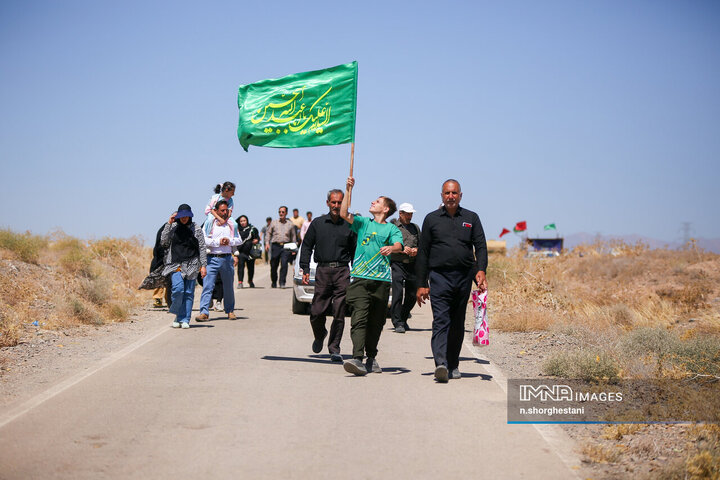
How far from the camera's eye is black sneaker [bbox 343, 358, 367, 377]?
953 cm

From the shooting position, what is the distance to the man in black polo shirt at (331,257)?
1047 centimetres

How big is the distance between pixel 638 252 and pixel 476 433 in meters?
26.4

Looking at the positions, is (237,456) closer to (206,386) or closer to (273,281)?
(206,386)

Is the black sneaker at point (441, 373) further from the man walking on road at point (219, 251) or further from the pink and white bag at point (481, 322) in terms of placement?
the man walking on road at point (219, 251)

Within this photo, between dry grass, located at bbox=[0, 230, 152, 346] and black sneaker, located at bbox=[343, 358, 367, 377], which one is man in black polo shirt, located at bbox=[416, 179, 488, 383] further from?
dry grass, located at bbox=[0, 230, 152, 346]

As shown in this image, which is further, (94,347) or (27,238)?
(27,238)

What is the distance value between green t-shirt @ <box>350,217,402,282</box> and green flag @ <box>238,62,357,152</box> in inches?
88.0

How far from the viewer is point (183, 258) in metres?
14.3

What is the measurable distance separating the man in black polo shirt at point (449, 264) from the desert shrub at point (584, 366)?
1.24 m

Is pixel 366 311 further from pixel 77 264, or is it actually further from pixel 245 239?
pixel 77 264

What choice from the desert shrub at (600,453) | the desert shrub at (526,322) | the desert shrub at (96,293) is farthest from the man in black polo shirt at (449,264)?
the desert shrub at (96,293)

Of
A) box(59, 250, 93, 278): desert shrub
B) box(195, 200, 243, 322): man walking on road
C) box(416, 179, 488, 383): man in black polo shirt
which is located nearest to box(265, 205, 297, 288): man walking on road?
box(59, 250, 93, 278): desert shrub

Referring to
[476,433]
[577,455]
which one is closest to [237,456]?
[476,433]

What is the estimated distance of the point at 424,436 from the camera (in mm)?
6676
